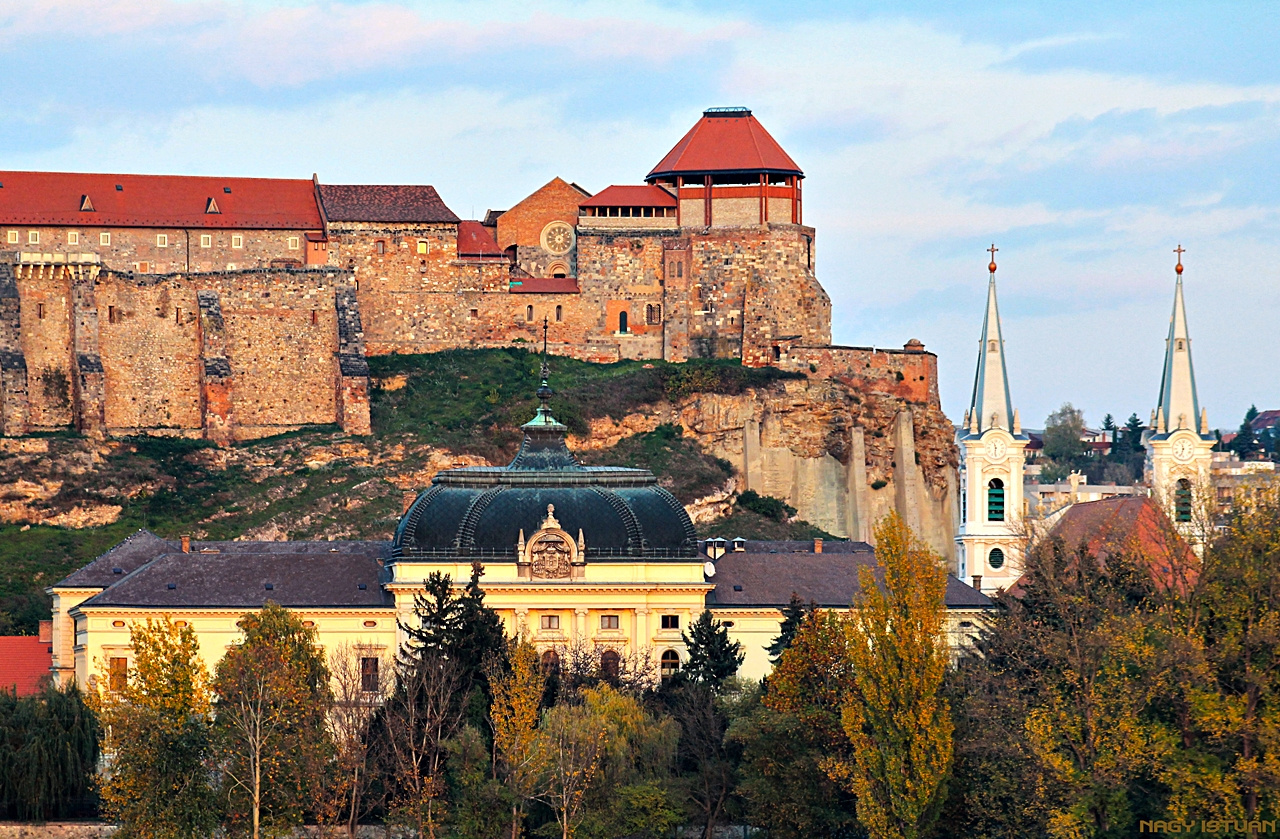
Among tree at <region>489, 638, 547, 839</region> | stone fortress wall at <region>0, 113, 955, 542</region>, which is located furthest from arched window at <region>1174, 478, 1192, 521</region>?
stone fortress wall at <region>0, 113, 955, 542</region>

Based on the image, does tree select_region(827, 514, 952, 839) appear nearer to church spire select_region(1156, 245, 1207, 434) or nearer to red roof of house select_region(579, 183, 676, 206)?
church spire select_region(1156, 245, 1207, 434)

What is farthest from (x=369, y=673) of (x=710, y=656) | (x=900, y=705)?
(x=900, y=705)

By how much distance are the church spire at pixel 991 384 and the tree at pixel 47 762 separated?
38.7 metres

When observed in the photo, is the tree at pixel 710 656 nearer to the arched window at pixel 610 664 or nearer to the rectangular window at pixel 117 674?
the arched window at pixel 610 664

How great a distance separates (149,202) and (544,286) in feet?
66.4

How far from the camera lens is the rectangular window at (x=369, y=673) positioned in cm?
8838

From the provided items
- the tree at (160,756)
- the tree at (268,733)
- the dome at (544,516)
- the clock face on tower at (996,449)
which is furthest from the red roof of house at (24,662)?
the clock face on tower at (996,449)

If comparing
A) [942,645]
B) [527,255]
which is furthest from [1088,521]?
[527,255]

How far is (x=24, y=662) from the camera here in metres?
95.2

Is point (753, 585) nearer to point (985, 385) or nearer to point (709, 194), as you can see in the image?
point (985, 385)

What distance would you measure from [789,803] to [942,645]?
657cm

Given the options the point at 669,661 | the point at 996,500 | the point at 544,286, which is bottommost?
the point at 669,661

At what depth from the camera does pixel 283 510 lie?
11525cm

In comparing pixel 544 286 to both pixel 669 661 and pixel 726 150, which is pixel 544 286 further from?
pixel 669 661
